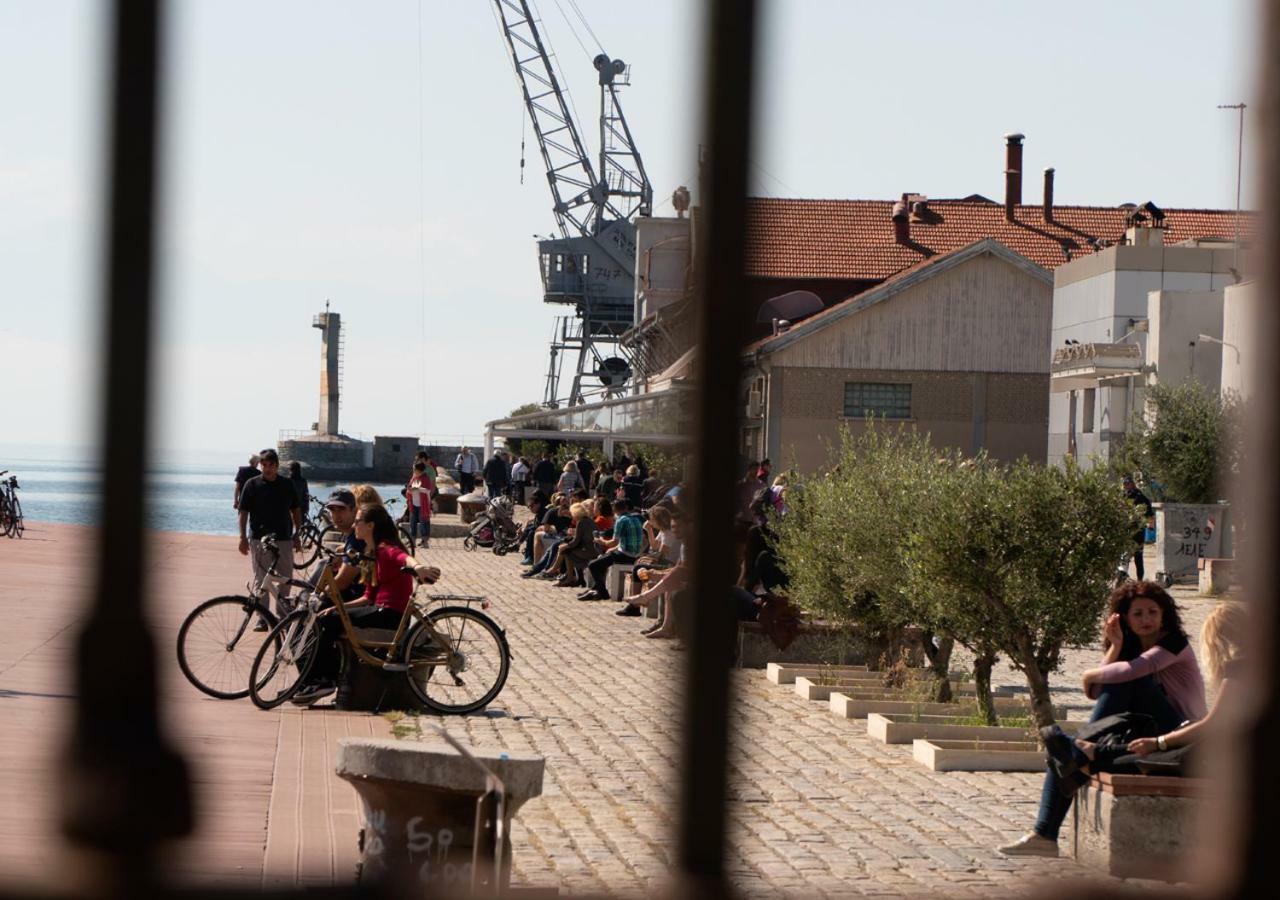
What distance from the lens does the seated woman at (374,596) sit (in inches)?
407

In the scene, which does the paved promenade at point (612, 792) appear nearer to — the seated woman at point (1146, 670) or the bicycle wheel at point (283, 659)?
the bicycle wheel at point (283, 659)

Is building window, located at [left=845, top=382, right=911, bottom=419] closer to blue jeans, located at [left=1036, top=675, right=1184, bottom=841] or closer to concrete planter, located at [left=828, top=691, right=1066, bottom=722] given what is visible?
concrete planter, located at [left=828, top=691, right=1066, bottom=722]

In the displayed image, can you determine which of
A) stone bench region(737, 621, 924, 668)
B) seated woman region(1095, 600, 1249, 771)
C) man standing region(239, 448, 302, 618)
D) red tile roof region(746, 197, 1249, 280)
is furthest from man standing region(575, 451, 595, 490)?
seated woman region(1095, 600, 1249, 771)

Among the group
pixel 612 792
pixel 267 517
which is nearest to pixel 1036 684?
pixel 612 792

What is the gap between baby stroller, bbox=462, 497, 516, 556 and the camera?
95.3 feet

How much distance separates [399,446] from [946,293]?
3227 inches

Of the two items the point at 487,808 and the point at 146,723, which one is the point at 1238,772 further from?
the point at 487,808

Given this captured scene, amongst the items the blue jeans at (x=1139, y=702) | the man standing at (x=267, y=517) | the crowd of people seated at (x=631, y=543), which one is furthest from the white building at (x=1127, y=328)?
the blue jeans at (x=1139, y=702)

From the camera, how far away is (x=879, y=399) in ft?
141

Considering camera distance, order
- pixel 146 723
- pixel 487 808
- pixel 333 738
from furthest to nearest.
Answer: pixel 333 738 → pixel 487 808 → pixel 146 723

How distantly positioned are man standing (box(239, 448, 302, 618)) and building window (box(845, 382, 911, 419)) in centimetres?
2998

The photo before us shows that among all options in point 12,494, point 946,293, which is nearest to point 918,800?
point 12,494

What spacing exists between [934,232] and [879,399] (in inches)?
315

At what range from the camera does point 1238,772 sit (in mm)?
1070
